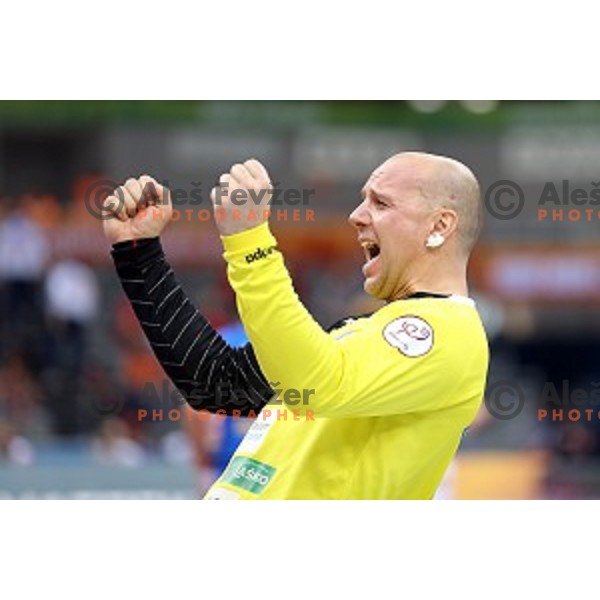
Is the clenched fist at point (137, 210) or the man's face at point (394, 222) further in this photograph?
the clenched fist at point (137, 210)

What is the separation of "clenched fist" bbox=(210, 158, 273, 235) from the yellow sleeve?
0.08ft

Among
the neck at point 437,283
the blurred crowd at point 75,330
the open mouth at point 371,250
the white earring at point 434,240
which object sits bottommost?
the blurred crowd at point 75,330

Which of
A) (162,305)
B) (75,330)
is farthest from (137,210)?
(75,330)

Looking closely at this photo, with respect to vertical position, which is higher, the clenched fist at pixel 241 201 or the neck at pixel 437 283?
the clenched fist at pixel 241 201

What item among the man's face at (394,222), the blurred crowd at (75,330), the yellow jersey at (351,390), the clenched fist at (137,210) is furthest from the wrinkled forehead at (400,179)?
the blurred crowd at (75,330)

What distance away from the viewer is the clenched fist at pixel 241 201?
345cm

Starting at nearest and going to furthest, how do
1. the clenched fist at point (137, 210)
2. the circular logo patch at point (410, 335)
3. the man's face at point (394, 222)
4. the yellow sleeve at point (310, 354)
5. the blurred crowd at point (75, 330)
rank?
the yellow sleeve at point (310, 354) → the circular logo patch at point (410, 335) → the man's face at point (394, 222) → the clenched fist at point (137, 210) → the blurred crowd at point (75, 330)

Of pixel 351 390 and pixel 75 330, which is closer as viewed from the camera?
pixel 351 390

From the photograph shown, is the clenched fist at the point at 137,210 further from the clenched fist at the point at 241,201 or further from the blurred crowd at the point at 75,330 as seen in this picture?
the blurred crowd at the point at 75,330

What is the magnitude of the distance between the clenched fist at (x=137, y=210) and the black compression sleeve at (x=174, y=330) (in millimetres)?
31

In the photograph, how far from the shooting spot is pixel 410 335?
11.9 feet

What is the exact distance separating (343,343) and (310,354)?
194 mm

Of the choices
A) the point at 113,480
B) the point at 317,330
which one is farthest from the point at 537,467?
the point at 317,330

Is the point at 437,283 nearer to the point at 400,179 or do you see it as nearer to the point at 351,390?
the point at 400,179
